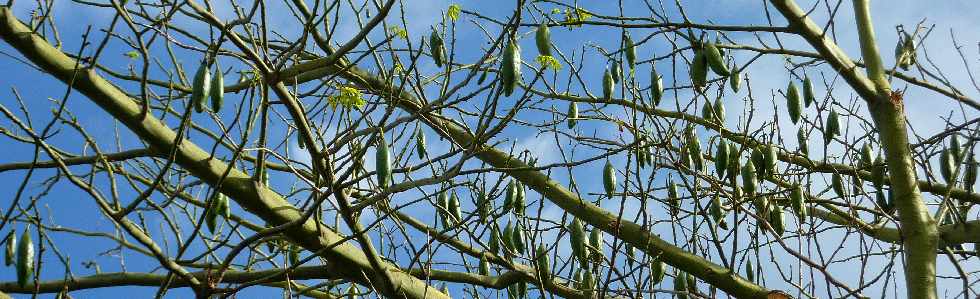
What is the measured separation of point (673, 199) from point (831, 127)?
821 millimetres

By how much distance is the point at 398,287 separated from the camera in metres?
3.78

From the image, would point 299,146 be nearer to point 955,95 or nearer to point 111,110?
point 111,110

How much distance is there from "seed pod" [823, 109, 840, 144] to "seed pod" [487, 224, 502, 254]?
1.65 meters

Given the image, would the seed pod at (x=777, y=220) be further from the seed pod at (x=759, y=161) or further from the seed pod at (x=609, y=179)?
the seed pod at (x=609, y=179)

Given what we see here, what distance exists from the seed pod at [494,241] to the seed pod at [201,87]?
5.12 ft

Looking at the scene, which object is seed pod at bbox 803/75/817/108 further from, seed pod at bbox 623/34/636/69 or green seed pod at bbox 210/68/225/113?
green seed pod at bbox 210/68/225/113

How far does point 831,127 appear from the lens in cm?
468

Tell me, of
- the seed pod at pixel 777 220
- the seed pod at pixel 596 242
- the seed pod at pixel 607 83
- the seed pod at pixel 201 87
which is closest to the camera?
the seed pod at pixel 201 87

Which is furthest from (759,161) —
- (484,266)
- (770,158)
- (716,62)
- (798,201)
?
(484,266)

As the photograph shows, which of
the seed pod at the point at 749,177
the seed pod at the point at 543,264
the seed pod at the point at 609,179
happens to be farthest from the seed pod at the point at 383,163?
the seed pod at the point at 749,177

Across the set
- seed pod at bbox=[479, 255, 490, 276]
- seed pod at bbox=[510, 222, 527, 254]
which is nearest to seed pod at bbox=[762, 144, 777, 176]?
seed pod at bbox=[510, 222, 527, 254]

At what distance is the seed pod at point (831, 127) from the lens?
4.65 metres

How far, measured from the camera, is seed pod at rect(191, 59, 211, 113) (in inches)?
119

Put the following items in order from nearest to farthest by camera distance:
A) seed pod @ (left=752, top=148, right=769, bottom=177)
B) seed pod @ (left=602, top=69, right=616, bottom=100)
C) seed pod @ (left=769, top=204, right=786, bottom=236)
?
seed pod @ (left=752, top=148, right=769, bottom=177) < seed pod @ (left=769, top=204, right=786, bottom=236) < seed pod @ (left=602, top=69, right=616, bottom=100)
